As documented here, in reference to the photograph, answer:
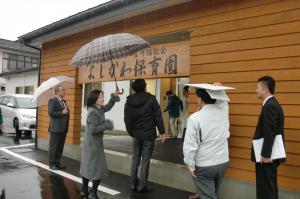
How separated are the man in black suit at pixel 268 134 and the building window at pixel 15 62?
3625 centimetres

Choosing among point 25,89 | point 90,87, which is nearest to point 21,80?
point 25,89

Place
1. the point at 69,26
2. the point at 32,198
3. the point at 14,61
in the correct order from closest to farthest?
1. the point at 32,198
2. the point at 69,26
3. the point at 14,61

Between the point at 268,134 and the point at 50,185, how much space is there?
452 centimetres

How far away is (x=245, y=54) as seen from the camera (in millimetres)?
6004

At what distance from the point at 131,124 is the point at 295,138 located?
2.81m

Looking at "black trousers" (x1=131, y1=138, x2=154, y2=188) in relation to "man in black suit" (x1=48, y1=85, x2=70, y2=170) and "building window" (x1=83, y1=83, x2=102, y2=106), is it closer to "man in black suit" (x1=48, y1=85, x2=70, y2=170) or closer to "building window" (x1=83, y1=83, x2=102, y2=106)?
"man in black suit" (x1=48, y1=85, x2=70, y2=170)

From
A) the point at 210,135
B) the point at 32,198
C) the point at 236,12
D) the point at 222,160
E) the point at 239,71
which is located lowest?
the point at 32,198

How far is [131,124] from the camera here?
6.91m

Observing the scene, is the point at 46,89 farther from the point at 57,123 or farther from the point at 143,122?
the point at 143,122

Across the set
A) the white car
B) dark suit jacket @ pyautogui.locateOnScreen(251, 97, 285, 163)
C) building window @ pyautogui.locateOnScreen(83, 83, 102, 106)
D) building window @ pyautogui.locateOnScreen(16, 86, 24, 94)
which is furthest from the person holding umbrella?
building window @ pyautogui.locateOnScreen(16, 86, 24, 94)

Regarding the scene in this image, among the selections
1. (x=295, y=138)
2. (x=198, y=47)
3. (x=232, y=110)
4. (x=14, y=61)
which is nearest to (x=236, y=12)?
(x=198, y=47)

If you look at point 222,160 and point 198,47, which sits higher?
point 198,47

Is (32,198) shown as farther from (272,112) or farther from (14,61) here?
(14,61)

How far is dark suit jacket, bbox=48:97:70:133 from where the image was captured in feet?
29.1
